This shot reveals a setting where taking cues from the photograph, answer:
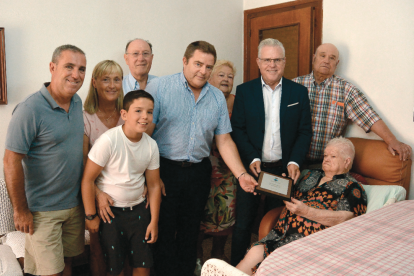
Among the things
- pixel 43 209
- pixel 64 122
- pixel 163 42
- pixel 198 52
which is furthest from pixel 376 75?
pixel 43 209

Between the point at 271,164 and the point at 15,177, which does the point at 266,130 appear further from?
the point at 15,177

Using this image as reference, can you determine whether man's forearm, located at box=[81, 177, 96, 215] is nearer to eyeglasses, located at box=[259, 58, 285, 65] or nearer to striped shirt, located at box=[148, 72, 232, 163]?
striped shirt, located at box=[148, 72, 232, 163]

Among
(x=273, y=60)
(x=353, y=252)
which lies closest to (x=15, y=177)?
(x=353, y=252)

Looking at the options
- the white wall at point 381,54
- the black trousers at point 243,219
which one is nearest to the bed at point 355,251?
the black trousers at point 243,219

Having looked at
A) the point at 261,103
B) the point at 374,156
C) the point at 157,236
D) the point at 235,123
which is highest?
the point at 261,103

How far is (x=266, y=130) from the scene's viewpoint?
2328mm

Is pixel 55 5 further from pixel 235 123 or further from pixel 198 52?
pixel 235 123

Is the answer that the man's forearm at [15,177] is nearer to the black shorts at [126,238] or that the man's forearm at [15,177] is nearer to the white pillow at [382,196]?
the black shorts at [126,238]

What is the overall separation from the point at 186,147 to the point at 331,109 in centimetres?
145

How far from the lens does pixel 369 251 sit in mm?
1207

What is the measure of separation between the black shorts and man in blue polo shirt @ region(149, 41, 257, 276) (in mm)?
234

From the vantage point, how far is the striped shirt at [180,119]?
6.67ft

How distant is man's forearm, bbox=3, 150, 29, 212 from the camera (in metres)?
1.53

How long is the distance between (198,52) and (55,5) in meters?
1.55
